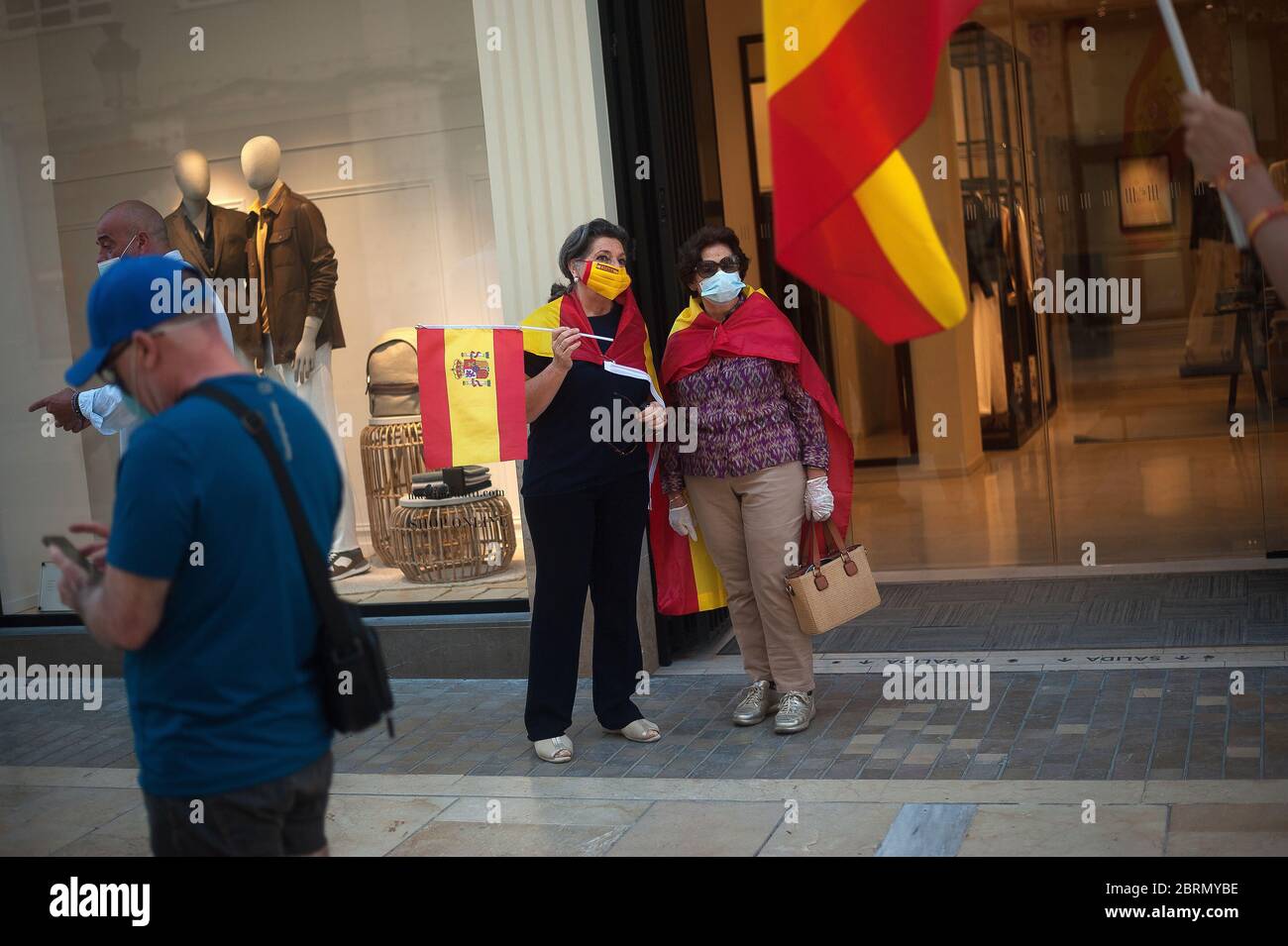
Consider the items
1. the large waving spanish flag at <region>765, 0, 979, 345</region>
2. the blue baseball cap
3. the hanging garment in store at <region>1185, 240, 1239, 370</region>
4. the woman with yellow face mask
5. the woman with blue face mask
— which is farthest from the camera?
the hanging garment in store at <region>1185, 240, 1239, 370</region>

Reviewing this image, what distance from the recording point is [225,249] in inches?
293

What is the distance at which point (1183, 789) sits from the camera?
4570 millimetres

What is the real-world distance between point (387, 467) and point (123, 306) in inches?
189

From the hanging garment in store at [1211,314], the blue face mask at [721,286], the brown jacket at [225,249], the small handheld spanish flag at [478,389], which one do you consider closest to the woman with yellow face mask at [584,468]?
the small handheld spanish flag at [478,389]

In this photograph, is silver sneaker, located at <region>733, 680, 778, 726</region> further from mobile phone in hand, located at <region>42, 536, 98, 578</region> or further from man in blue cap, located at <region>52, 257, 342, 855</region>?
mobile phone in hand, located at <region>42, 536, 98, 578</region>

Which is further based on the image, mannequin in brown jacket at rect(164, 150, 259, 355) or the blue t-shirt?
mannequin in brown jacket at rect(164, 150, 259, 355)

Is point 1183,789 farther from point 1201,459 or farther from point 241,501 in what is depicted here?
point 1201,459

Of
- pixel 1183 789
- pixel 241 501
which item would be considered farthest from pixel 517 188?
pixel 241 501

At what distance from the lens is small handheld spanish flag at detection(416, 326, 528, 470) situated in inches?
209

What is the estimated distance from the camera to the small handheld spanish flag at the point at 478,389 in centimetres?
532

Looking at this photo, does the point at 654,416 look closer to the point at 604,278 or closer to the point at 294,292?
the point at 604,278

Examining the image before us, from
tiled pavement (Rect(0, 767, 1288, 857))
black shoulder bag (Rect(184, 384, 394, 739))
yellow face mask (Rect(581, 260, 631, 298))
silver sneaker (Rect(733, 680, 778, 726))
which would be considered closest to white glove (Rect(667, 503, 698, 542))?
silver sneaker (Rect(733, 680, 778, 726))

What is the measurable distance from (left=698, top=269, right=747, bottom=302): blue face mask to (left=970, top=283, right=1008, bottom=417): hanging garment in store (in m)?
3.90

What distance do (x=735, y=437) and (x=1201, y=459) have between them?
171 inches
